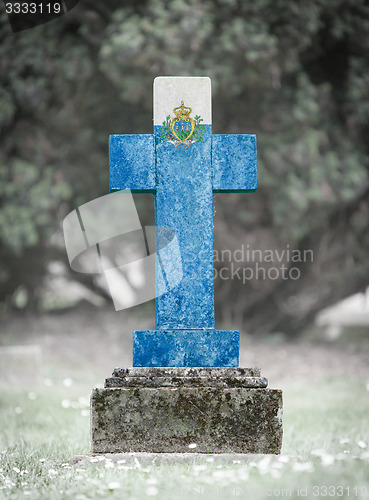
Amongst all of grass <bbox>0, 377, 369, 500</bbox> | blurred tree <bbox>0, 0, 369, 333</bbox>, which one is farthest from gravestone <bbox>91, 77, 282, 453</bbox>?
blurred tree <bbox>0, 0, 369, 333</bbox>

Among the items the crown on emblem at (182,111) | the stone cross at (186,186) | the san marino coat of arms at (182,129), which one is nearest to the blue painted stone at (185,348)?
the stone cross at (186,186)

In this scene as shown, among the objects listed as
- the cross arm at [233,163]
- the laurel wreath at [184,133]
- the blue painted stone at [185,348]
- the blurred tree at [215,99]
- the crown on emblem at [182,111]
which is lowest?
the blue painted stone at [185,348]

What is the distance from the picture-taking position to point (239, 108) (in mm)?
8961

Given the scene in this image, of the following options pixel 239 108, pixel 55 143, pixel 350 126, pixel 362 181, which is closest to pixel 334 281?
pixel 362 181

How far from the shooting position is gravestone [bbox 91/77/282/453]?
346 centimetres

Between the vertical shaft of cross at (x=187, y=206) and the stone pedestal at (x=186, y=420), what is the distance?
506mm

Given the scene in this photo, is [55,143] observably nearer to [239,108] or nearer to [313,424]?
[239,108]

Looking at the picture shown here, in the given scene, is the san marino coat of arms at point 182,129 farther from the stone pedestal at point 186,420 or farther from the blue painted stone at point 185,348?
the stone pedestal at point 186,420

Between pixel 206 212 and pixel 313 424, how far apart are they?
8.07 feet

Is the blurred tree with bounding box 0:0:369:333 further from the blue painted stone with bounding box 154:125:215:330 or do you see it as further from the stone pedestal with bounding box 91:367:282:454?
the stone pedestal with bounding box 91:367:282:454

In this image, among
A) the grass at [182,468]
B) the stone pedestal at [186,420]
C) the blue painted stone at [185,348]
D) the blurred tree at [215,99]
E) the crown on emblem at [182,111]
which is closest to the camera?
the grass at [182,468]

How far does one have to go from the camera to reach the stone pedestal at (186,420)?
3.45 metres

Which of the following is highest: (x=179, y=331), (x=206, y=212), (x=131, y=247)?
(x=131, y=247)

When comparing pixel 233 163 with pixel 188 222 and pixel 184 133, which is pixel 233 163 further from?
pixel 188 222
